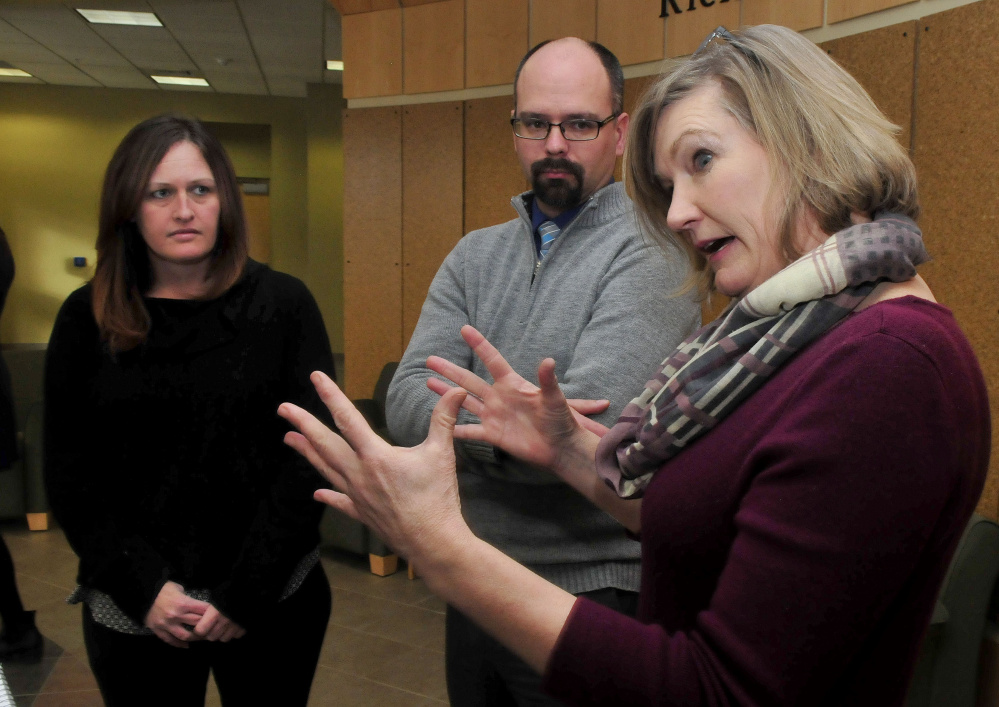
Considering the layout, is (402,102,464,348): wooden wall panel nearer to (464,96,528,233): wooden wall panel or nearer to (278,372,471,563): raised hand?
(464,96,528,233): wooden wall panel

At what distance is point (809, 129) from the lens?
888mm

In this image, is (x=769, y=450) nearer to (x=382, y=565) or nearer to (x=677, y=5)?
(x=677, y=5)

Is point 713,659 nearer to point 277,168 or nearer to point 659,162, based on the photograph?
point 659,162

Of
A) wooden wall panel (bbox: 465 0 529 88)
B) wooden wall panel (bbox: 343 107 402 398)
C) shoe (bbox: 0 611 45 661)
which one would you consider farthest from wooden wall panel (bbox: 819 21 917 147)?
shoe (bbox: 0 611 45 661)

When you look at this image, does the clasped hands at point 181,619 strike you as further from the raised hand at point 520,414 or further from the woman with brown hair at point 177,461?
the raised hand at point 520,414

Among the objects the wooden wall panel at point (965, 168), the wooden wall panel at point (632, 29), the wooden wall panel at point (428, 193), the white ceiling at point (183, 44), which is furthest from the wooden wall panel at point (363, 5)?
the wooden wall panel at point (965, 168)

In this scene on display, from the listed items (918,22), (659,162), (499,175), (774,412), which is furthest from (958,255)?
(499,175)

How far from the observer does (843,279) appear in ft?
2.60

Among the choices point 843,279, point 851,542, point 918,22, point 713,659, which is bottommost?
point 713,659

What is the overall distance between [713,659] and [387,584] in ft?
12.3

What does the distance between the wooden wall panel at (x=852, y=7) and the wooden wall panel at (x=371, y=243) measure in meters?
2.68

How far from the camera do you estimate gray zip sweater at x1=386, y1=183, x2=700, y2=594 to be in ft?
4.39

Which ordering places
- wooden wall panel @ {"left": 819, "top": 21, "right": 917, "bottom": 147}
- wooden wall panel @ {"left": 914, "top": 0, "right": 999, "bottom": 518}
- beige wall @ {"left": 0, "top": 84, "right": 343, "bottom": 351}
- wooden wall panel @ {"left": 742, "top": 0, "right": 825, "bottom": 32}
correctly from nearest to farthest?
wooden wall panel @ {"left": 914, "top": 0, "right": 999, "bottom": 518}
wooden wall panel @ {"left": 819, "top": 21, "right": 917, "bottom": 147}
wooden wall panel @ {"left": 742, "top": 0, "right": 825, "bottom": 32}
beige wall @ {"left": 0, "top": 84, "right": 343, "bottom": 351}

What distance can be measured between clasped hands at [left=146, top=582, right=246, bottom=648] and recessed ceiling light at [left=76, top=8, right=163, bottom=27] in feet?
22.5
